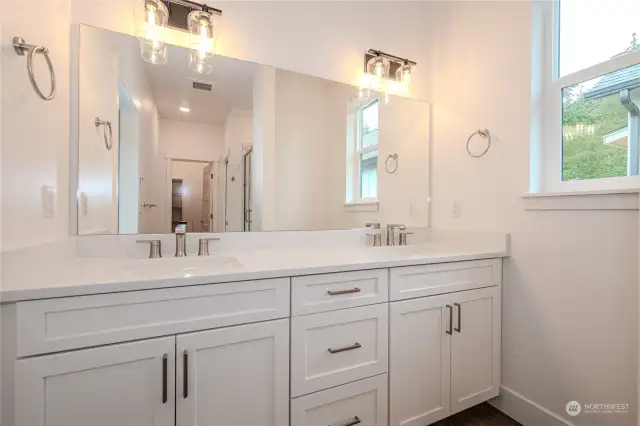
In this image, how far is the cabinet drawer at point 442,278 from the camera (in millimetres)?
1368

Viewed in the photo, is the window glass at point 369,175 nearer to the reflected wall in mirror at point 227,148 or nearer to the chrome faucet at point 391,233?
the reflected wall in mirror at point 227,148

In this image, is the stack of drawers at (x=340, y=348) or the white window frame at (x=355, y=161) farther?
the white window frame at (x=355, y=161)

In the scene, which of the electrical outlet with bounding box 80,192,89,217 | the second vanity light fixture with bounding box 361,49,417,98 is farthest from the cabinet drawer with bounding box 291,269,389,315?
the second vanity light fixture with bounding box 361,49,417,98

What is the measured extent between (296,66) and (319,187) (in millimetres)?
685

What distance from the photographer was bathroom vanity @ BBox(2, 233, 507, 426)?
2.67 ft

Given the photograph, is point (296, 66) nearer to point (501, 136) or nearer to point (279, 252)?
point (279, 252)

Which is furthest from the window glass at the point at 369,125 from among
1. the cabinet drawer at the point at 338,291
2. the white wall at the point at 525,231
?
the cabinet drawer at the point at 338,291

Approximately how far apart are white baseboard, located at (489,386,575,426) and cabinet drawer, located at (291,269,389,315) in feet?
3.27

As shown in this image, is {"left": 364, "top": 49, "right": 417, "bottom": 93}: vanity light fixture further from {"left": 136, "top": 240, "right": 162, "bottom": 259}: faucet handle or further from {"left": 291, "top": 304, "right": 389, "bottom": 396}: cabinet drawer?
{"left": 136, "top": 240, "right": 162, "bottom": 259}: faucet handle

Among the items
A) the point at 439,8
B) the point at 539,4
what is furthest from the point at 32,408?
the point at 439,8

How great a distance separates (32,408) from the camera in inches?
31.2

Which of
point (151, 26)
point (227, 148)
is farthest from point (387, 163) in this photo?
point (151, 26)

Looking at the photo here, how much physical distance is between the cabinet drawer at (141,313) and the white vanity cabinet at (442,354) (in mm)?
604

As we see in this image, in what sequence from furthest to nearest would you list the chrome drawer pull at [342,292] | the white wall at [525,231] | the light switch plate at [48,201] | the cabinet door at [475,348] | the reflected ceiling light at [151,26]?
the cabinet door at [475,348] < the reflected ceiling light at [151,26] < the white wall at [525,231] < the chrome drawer pull at [342,292] < the light switch plate at [48,201]
